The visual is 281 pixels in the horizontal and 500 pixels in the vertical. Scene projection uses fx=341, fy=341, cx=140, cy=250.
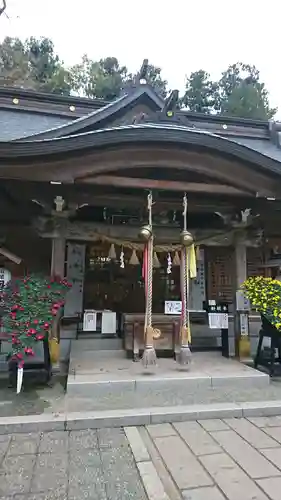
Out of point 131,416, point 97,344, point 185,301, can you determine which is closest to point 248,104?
point 97,344

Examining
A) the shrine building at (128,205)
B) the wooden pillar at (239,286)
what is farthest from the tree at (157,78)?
the wooden pillar at (239,286)

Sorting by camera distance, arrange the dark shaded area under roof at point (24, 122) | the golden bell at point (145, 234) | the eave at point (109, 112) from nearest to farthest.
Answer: the golden bell at point (145, 234), the eave at point (109, 112), the dark shaded area under roof at point (24, 122)

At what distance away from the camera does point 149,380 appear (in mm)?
4695

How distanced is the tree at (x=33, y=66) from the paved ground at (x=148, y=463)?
24831mm

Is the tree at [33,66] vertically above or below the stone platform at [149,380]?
above

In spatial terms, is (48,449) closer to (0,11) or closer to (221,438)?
(221,438)

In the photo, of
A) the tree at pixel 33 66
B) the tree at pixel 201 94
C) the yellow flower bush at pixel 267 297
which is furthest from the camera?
the tree at pixel 201 94

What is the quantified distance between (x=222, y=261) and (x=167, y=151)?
410cm

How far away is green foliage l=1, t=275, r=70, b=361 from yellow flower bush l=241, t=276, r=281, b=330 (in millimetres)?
3112

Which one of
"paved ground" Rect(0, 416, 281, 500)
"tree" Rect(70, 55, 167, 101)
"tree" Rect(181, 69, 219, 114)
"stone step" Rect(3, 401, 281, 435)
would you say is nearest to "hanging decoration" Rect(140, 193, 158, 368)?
"stone step" Rect(3, 401, 281, 435)

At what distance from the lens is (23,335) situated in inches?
180

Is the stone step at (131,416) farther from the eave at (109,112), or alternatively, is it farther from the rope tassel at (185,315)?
the eave at (109,112)

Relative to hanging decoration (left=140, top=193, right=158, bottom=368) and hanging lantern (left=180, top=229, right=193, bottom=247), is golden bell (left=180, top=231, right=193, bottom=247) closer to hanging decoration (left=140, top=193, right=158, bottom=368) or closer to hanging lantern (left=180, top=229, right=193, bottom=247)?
hanging lantern (left=180, top=229, right=193, bottom=247)

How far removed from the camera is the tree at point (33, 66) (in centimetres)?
2464
